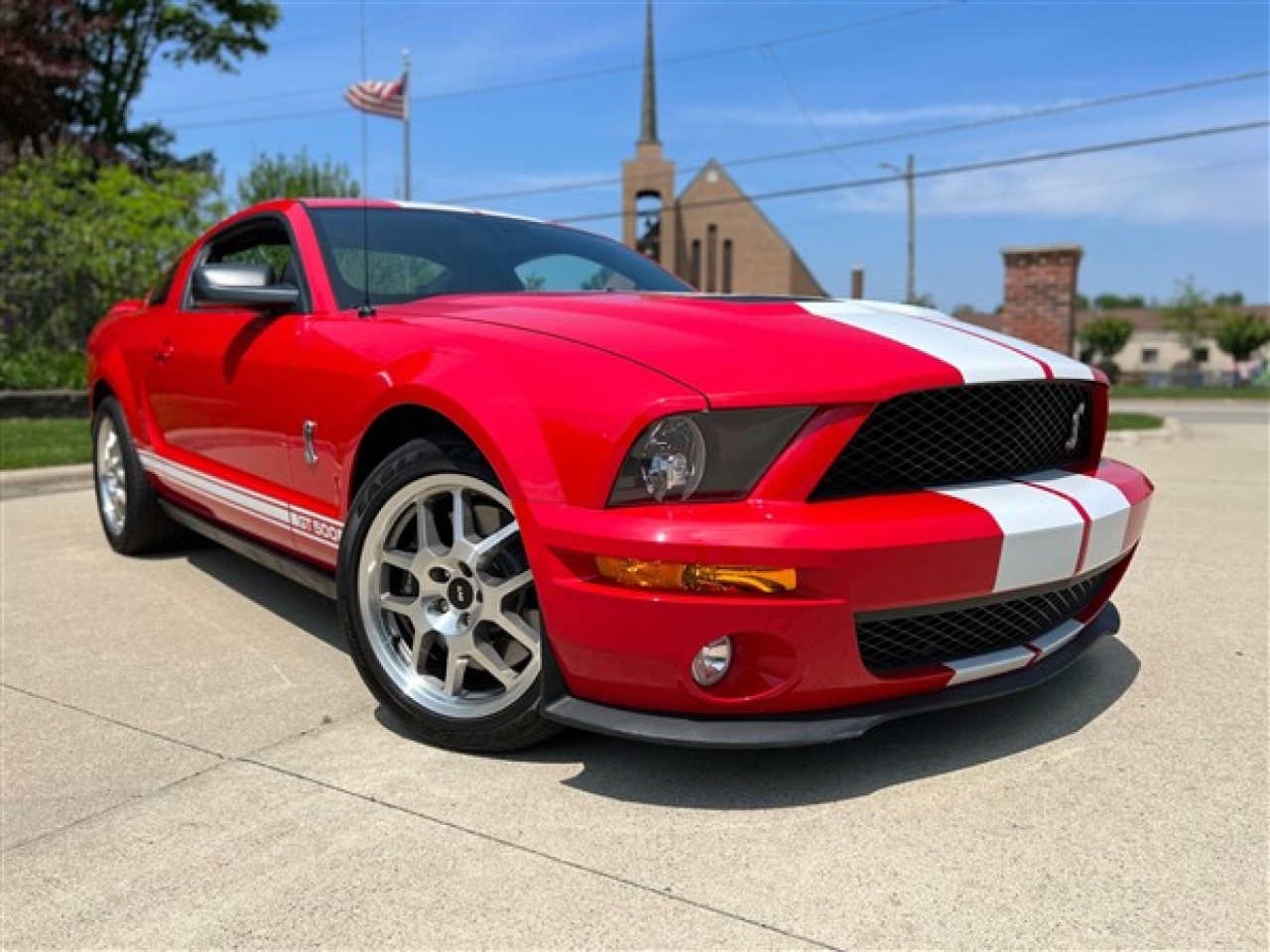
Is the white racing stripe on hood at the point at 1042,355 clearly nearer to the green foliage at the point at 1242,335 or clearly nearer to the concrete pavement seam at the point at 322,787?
the concrete pavement seam at the point at 322,787

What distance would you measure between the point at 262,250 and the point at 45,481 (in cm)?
392

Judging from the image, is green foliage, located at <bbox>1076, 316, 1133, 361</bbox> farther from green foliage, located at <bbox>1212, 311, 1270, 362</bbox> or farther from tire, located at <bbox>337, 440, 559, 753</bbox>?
tire, located at <bbox>337, 440, 559, 753</bbox>

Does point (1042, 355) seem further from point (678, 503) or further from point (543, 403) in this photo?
point (543, 403)

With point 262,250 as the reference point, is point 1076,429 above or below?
below

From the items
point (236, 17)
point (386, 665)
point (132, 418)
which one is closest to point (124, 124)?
point (236, 17)

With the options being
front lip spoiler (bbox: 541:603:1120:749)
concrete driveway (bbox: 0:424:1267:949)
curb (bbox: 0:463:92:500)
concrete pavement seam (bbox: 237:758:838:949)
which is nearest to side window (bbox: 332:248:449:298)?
concrete driveway (bbox: 0:424:1267:949)

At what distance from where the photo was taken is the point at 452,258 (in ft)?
11.4

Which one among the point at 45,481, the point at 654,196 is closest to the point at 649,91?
the point at 654,196

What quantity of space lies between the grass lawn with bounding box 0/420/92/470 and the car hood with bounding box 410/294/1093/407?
5529 mm

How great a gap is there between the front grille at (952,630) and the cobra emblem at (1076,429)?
45cm

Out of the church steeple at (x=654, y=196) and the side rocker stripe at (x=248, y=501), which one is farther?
the church steeple at (x=654, y=196)

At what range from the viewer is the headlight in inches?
83.7

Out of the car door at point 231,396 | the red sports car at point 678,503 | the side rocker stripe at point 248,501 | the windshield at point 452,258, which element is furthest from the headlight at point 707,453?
the car door at point 231,396

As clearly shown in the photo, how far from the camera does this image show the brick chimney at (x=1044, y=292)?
11.8 meters
